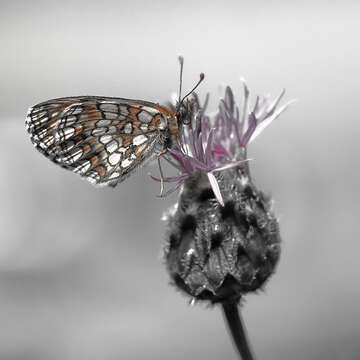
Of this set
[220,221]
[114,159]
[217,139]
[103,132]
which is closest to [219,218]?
[220,221]

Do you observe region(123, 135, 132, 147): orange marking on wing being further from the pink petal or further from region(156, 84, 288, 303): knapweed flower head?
the pink petal

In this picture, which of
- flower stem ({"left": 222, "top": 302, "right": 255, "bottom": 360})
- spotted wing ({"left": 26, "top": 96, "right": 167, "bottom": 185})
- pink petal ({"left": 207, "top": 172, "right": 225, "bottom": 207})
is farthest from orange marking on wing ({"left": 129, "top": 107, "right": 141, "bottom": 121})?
flower stem ({"left": 222, "top": 302, "right": 255, "bottom": 360})

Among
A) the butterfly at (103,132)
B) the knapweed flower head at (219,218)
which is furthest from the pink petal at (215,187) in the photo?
the butterfly at (103,132)

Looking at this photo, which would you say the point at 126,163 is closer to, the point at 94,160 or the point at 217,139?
the point at 94,160

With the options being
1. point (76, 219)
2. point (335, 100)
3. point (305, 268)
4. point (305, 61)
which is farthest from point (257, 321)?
point (305, 61)

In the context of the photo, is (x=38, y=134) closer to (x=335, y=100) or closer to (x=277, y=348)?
(x=277, y=348)

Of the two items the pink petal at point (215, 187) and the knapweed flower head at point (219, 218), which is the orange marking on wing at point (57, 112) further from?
the pink petal at point (215, 187)

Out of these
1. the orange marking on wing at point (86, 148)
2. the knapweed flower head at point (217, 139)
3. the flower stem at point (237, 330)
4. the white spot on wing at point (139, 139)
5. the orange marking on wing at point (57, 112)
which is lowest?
the flower stem at point (237, 330)
